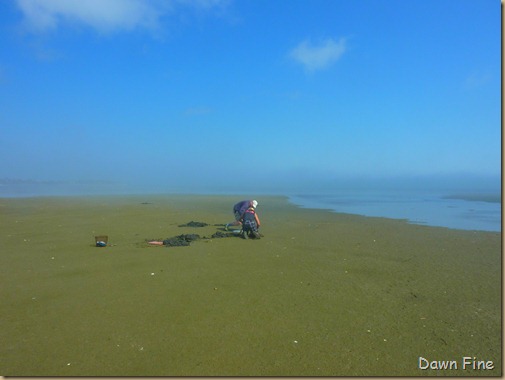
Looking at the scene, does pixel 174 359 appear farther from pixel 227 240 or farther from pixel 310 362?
pixel 227 240

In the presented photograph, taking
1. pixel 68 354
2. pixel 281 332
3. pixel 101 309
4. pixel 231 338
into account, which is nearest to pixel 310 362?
pixel 281 332

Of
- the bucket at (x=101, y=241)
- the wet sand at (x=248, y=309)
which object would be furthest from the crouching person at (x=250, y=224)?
the bucket at (x=101, y=241)

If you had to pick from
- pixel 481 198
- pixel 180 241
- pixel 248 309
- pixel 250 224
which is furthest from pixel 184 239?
pixel 481 198

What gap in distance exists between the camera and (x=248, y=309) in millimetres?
6129

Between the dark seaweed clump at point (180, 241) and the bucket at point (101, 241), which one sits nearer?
the bucket at point (101, 241)

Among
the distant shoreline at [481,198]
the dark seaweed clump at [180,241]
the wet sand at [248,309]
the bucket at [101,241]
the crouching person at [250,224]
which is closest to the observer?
the wet sand at [248,309]

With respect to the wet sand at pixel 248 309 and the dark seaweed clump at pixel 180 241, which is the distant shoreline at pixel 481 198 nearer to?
the wet sand at pixel 248 309

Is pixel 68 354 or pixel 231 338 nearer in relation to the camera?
pixel 68 354

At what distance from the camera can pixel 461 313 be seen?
236 inches

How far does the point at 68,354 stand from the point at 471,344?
542 centimetres

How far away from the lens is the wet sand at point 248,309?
4.46 m

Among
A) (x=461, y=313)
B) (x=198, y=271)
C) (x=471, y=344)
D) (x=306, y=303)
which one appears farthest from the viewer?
(x=198, y=271)

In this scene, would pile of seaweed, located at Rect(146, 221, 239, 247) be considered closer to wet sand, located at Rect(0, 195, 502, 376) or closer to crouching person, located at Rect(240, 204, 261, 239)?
wet sand, located at Rect(0, 195, 502, 376)

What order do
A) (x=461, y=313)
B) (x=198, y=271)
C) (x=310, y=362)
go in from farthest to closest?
(x=198, y=271) < (x=461, y=313) < (x=310, y=362)
